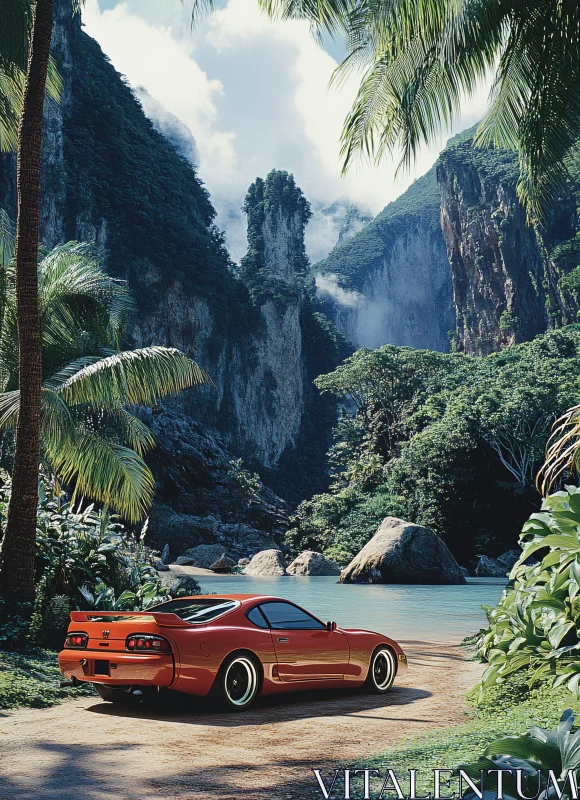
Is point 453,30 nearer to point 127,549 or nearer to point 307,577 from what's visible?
point 127,549

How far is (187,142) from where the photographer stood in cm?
15012

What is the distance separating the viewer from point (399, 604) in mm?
20547

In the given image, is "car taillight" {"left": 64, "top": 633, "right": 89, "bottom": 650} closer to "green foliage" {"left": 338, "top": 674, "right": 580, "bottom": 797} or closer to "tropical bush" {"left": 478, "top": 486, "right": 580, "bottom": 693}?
"green foliage" {"left": 338, "top": 674, "right": 580, "bottom": 797}

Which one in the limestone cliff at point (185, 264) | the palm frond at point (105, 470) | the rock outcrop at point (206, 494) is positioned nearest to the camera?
the palm frond at point (105, 470)

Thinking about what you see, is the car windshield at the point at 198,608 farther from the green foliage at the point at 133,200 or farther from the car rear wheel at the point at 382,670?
the green foliage at the point at 133,200

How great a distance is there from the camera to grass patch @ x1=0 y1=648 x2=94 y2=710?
23.4 feet

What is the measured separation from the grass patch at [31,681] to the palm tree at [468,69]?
6.82 metres

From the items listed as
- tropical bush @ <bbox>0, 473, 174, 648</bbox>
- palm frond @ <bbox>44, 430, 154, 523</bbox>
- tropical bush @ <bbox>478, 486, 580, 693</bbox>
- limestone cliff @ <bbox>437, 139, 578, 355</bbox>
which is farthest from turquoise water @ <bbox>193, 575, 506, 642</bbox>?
limestone cliff @ <bbox>437, 139, 578, 355</bbox>

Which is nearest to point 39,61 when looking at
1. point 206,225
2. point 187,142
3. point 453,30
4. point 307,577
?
point 453,30

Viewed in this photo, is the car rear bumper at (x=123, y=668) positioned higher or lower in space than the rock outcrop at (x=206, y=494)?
lower

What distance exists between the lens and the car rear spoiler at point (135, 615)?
6.60m

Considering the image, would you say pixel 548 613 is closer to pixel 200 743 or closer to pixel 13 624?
pixel 200 743

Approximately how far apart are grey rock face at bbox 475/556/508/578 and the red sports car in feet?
101

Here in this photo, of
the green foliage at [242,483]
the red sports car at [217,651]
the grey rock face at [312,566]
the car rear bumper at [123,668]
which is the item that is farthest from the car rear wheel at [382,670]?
the green foliage at [242,483]
